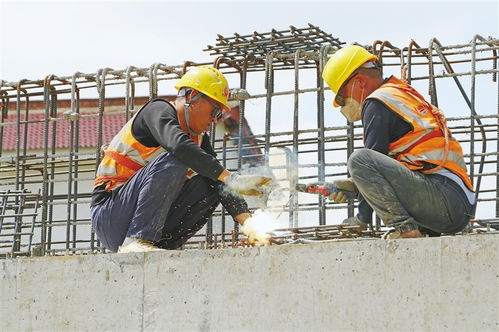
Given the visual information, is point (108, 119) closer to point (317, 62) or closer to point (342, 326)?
point (317, 62)

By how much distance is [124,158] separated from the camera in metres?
6.03

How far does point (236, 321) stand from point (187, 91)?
1.95 metres

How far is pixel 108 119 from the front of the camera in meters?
29.1

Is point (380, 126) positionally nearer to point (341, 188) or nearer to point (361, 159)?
point (361, 159)

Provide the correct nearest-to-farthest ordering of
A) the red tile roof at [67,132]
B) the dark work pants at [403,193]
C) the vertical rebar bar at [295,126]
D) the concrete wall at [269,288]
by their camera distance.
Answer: the concrete wall at [269,288], the dark work pants at [403,193], the vertical rebar bar at [295,126], the red tile roof at [67,132]

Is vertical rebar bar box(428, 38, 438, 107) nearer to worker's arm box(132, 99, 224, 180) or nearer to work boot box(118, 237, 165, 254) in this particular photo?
worker's arm box(132, 99, 224, 180)

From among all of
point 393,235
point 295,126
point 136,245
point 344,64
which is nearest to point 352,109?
point 344,64

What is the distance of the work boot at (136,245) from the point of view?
5.46m

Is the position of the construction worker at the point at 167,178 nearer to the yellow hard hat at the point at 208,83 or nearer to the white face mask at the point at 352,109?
Answer: the yellow hard hat at the point at 208,83

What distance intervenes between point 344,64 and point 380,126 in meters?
0.54

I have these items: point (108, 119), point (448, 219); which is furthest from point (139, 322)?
point (108, 119)

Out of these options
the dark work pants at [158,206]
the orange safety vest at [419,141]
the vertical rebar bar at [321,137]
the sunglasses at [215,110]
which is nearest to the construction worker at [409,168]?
the orange safety vest at [419,141]

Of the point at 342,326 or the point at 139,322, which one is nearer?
the point at 342,326

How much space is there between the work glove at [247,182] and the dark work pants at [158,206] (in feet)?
1.02
